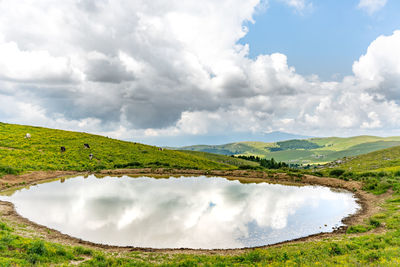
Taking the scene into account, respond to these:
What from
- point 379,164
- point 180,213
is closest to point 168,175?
point 180,213

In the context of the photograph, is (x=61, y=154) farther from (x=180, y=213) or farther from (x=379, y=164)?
(x=379, y=164)

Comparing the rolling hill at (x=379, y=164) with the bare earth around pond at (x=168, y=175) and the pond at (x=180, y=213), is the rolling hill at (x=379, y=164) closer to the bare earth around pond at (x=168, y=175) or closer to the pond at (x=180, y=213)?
the bare earth around pond at (x=168, y=175)

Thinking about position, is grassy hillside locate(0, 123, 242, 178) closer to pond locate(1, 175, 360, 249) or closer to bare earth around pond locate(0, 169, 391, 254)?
bare earth around pond locate(0, 169, 391, 254)

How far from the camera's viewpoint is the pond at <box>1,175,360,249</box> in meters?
20.1

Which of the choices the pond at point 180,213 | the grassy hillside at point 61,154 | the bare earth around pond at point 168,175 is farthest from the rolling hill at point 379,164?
the grassy hillside at point 61,154

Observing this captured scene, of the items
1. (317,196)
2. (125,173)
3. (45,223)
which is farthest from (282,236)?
(125,173)

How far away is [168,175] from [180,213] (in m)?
30.2

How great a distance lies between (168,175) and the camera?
182 feet

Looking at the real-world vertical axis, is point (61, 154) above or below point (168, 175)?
above

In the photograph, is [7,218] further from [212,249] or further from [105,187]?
[212,249]

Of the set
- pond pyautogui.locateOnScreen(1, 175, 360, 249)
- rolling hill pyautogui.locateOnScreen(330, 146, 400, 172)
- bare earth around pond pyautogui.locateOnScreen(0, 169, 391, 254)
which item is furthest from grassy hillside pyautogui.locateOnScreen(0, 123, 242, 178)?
rolling hill pyautogui.locateOnScreen(330, 146, 400, 172)

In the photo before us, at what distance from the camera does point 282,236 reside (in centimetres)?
2088

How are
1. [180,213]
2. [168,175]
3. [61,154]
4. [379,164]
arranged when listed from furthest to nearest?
[379,164], [61,154], [168,175], [180,213]

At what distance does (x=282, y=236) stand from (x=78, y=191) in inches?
1221
